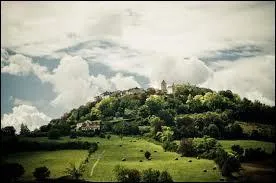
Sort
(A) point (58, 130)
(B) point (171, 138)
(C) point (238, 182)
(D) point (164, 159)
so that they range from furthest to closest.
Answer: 1. (A) point (58, 130)
2. (B) point (171, 138)
3. (D) point (164, 159)
4. (C) point (238, 182)

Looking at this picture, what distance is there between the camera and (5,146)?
470 feet

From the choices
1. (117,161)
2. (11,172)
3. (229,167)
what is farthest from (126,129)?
(229,167)

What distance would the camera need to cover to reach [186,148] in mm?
131375

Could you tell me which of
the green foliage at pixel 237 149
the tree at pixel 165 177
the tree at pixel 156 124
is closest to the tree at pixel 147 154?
the tree at pixel 165 177

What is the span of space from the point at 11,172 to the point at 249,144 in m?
77.9

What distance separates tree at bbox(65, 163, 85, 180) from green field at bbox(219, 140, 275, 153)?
4856 cm

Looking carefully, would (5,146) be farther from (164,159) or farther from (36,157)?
(164,159)

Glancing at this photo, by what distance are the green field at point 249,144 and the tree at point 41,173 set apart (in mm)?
57813

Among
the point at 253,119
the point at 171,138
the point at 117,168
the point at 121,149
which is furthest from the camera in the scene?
the point at 253,119

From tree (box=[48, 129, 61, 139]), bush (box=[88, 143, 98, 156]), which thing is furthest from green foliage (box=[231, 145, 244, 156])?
tree (box=[48, 129, 61, 139])

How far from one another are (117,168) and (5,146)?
5027 cm

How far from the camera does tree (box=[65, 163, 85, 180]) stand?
Result: 11151 centimetres

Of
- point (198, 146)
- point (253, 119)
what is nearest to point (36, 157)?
point (198, 146)

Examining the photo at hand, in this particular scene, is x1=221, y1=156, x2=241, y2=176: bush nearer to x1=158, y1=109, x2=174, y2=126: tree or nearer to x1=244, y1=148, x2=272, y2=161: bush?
x1=244, y1=148, x2=272, y2=161: bush
